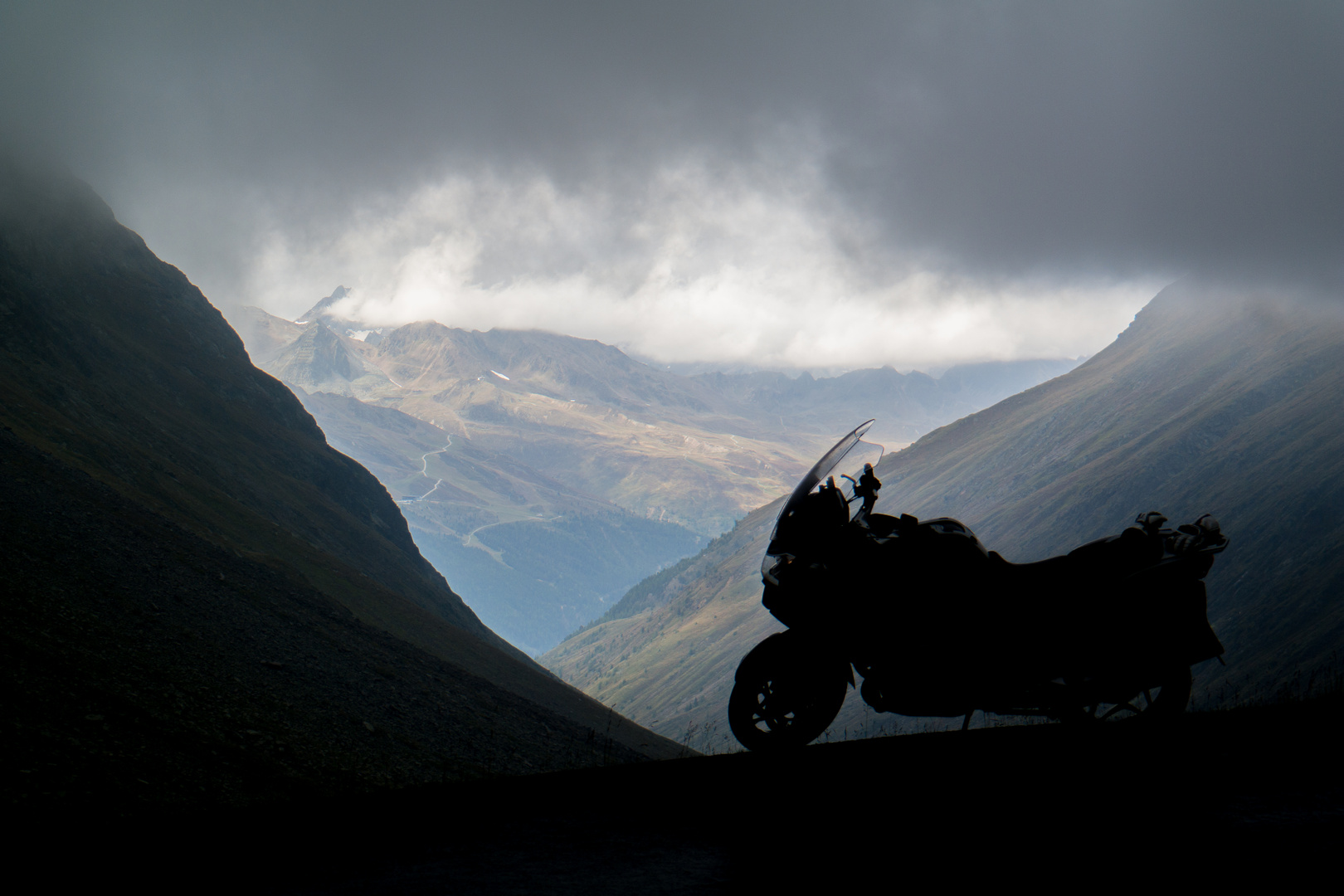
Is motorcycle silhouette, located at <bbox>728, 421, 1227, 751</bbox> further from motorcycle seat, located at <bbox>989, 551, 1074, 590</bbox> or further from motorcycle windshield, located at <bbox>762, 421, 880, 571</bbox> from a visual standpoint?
motorcycle windshield, located at <bbox>762, 421, 880, 571</bbox>

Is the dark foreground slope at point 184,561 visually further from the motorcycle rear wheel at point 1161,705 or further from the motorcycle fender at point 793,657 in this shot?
the motorcycle rear wheel at point 1161,705

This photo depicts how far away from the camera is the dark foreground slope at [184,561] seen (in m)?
24.4

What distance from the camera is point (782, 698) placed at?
27.2ft

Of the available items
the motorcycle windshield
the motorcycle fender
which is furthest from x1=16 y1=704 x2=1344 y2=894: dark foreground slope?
the motorcycle windshield

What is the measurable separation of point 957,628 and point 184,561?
1981 inches

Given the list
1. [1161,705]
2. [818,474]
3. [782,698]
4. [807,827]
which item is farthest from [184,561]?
[1161,705]

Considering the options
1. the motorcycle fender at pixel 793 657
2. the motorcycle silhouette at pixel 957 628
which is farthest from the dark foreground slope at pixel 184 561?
the motorcycle silhouette at pixel 957 628

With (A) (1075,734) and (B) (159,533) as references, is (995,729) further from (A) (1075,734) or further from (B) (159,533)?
(B) (159,533)

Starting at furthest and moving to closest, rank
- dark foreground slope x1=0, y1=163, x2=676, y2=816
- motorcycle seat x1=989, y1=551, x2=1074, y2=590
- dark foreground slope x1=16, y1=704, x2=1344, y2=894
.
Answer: dark foreground slope x1=0, y1=163, x2=676, y2=816 → motorcycle seat x1=989, y1=551, x2=1074, y2=590 → dark foreground slope x1=16, y1=704, x2=1344, y2=894

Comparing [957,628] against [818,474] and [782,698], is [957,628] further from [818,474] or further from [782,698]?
[818,474]

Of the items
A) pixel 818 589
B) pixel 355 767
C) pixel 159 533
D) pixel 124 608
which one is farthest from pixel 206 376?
pixel 818 589

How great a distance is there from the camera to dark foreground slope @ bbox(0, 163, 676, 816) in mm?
24422

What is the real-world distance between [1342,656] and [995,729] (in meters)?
179

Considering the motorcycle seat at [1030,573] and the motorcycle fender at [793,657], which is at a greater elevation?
the motorcycle seat at [1030,573]
